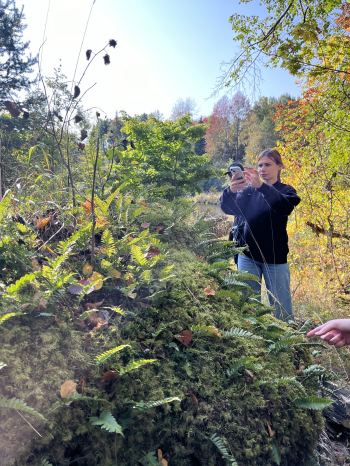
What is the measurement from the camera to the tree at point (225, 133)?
31141 millimetres

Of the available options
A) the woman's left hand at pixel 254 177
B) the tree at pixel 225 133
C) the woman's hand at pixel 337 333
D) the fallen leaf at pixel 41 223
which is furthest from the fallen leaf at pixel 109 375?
the tree at pixel 225 133

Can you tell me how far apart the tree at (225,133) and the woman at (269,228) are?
96.8ft

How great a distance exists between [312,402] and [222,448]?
63cm

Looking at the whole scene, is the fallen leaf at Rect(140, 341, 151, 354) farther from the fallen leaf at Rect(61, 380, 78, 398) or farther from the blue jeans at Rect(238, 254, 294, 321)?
the blue jeans at Rect(238, 254, 294, 321)

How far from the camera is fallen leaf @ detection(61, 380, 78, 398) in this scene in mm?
1170

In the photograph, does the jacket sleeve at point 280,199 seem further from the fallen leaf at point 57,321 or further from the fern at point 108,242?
the fallen leaf at point 57,321

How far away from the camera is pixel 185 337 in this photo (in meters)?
1.66

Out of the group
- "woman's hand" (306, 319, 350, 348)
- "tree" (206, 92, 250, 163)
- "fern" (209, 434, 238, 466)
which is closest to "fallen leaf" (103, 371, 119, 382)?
"fern" (209, 434, 238, 466)

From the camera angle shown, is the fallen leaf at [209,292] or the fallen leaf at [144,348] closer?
the fallen leaf at [144,348]

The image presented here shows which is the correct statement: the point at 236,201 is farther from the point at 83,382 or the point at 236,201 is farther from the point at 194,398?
the point at 83,382

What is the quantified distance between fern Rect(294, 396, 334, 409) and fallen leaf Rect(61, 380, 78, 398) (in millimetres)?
1288

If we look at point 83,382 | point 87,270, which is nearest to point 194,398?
point 83,382

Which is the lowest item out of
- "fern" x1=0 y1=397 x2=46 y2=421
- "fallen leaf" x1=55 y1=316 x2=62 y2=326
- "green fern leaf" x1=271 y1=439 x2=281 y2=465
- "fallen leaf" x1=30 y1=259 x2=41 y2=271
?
"green fern leaf" x1=271 y1=439 x2=281 y2=465

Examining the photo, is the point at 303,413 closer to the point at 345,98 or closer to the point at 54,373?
the point at 54,373
